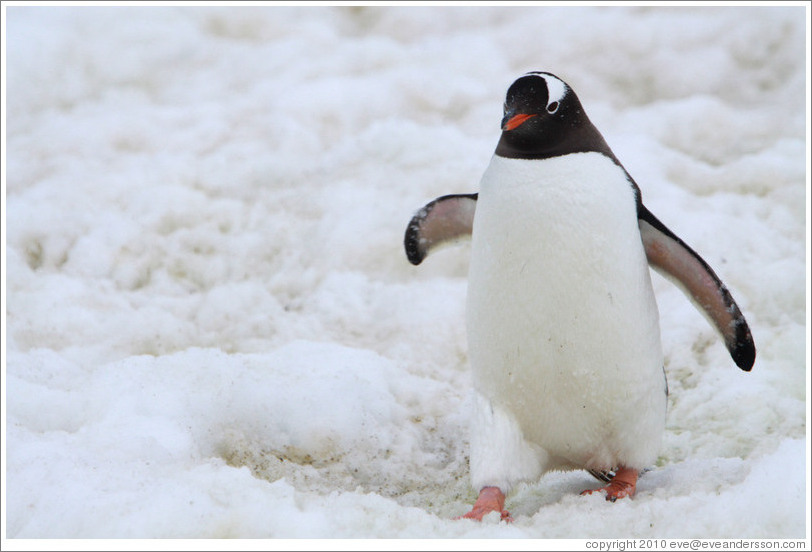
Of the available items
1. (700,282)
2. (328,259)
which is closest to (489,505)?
(700,282)

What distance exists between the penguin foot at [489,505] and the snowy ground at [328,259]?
0.22 feet

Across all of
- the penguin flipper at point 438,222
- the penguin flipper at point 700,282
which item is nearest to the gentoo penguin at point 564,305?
the penguin flipper at point 700,282

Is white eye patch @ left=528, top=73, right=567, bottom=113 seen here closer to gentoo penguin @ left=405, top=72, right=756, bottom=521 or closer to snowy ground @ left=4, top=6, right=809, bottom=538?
gentoo penguin @ left=405, top=72, right=756, bottom=521

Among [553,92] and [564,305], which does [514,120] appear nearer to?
[553,92]

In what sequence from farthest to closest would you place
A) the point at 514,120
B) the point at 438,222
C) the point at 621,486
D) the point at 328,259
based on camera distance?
1. the point at 328,259
2. the point at 438,222
3. the point at 621,486
4. the point at 514,120

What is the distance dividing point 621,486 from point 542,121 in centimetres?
90

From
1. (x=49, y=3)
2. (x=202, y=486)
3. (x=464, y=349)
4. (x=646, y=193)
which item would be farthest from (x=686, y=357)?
(x=49, y=3)

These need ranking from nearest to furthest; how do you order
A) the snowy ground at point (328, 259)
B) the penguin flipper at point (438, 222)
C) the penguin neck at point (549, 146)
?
the snowy ground at point (328, 259) < the penguin neck at point (549, 146) < the penguin flipper at point (438, 222)

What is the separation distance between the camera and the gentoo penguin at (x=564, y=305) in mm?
2080

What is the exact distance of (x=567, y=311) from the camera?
211 centimetres

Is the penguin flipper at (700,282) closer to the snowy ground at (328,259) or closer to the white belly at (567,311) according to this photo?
the white belly at (567,311)

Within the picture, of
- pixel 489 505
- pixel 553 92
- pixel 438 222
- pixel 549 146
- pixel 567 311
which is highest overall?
pixel 553 92

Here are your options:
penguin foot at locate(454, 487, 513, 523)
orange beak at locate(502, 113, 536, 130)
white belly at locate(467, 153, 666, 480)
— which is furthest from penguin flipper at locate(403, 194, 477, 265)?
penguin foot at locate(454, 487, 513, 523)

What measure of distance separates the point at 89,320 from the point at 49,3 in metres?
2.72
